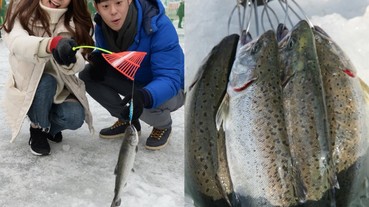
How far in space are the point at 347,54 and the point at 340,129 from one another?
0.21 m

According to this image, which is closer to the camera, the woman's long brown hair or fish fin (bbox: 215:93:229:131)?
Result: fish fin (bbox: 215:93:229:131)

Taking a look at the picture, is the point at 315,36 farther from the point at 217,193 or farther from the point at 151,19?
the point at 151,19

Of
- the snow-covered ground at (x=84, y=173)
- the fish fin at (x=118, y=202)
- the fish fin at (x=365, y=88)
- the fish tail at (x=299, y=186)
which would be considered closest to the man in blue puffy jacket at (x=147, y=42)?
the snow-covered ground at (x=84, y=173)

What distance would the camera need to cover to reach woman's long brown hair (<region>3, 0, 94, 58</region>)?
95.5 inches

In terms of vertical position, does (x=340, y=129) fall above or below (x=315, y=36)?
below

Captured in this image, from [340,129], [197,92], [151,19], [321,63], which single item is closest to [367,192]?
[340,129]

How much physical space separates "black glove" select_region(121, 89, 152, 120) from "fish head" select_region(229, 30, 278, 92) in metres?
0.74

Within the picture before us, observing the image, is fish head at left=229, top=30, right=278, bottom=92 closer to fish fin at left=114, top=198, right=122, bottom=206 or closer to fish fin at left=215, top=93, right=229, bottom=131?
fish fin at left=215, top=93, right=229, bottom=131

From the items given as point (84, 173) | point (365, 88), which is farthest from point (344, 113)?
point (84, 173)

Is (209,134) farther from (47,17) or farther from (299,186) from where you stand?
(47,17)

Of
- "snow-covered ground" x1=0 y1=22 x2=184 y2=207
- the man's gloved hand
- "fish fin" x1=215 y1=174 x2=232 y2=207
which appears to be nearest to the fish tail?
"fish fin" x1=215 y1=174 x2=232 y2=207

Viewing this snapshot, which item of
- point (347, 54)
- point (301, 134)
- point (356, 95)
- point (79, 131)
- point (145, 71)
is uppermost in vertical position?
point (347, 54)

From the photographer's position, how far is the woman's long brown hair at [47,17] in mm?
2426

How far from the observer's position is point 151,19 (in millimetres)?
2338
